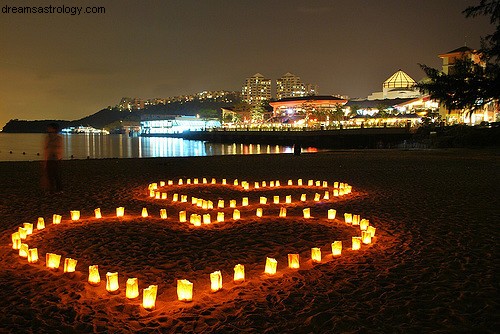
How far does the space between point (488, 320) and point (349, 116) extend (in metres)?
81.8

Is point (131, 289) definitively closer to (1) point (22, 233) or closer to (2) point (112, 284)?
(2) point (112, 284)

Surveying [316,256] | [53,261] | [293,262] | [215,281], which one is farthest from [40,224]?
[316,256]

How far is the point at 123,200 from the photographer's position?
36.1 feet

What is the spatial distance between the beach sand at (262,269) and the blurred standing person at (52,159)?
80 cm

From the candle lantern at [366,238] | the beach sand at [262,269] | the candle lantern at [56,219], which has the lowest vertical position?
the beach sand at [262,269]

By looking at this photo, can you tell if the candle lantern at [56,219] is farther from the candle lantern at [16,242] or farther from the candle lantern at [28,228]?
the candle lantern at [16,242]

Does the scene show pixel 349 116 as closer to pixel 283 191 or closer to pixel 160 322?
pixel 283 191

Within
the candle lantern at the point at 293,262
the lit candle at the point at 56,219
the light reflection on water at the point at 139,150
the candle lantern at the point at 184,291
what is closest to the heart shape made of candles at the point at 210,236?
the candle lantern at the point at 293,262

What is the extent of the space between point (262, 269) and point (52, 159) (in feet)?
28.2

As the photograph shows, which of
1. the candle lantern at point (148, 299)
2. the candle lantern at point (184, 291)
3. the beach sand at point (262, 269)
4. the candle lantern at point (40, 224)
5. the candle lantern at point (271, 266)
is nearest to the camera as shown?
the beach sand at point (262, 269)

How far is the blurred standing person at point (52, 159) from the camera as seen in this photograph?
11672 mm

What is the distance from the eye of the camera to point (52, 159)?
11.9 m

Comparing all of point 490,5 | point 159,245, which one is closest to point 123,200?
point 159,245

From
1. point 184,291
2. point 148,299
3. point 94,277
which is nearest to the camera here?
point 148,299
